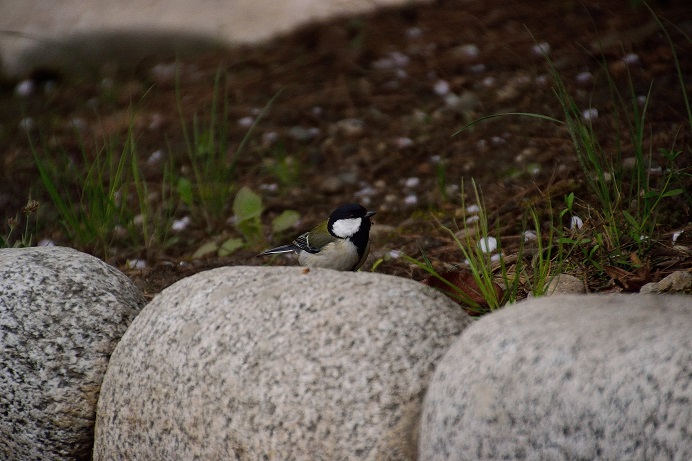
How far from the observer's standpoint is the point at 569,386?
1.76 meters

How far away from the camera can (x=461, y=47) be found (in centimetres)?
589

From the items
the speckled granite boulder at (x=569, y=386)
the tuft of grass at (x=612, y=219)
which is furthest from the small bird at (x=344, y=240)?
the speckled granite boulder at (x=569, y=386)

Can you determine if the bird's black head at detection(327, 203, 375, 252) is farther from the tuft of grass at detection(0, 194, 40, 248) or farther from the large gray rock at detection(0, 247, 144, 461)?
the tuft of grass at detection(0, 194, 40, 248)

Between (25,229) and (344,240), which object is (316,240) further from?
(25,229)

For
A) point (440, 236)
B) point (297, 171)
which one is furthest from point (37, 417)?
point (297, 171)

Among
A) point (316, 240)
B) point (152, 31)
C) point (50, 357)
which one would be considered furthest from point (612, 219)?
point (152, 31)

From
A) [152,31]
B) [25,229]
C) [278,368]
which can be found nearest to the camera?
[278,368]

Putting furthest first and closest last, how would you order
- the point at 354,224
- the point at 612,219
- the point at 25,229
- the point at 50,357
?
the point at 25,229 < the point at 354,224 < the point at 612,219 < the point at 50,357

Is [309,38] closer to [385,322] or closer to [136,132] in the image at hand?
[136,132]

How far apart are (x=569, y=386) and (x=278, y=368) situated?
80cm

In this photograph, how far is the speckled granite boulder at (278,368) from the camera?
84.2 inches

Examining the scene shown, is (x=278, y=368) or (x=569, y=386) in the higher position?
(x=569, y=386)

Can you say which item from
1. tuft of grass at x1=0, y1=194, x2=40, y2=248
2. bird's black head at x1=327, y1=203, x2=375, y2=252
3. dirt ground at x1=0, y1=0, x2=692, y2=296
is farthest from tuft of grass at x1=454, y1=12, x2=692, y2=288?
tuft of grass at x1=0, y1=194, x2=40, y2=248

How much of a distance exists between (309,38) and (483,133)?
81.6 inches
